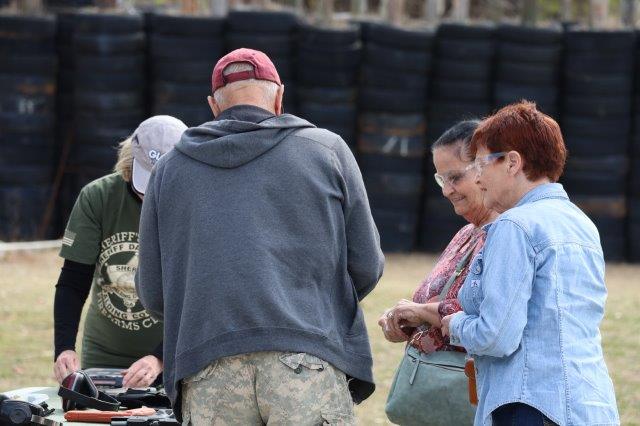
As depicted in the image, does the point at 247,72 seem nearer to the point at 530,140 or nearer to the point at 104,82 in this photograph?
the point at 530,140

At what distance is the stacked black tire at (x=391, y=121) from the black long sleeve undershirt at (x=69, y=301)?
27.2 ft

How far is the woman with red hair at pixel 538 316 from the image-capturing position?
113 inches

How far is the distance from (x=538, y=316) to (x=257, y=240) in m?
0.76

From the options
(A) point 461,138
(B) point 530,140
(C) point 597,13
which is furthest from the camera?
(C) point 597,13

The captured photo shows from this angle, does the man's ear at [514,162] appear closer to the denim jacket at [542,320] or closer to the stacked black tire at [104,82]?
the denim jacket at [542,320]

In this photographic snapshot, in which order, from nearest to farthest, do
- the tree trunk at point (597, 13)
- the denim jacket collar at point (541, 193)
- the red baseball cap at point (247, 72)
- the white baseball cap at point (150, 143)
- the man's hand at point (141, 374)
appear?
the denim jacket collar at point (541, 193) < the red baseball cap at point (247, 72) < the man's hand at point (141, 374) < the white baseball cap at point (150, 143) < the tree trunk at point (597, 13)

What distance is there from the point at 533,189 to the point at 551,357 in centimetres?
46

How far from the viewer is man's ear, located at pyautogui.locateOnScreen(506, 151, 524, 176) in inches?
120

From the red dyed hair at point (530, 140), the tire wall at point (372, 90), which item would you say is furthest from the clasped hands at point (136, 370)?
the tire wall at point (372, 90)

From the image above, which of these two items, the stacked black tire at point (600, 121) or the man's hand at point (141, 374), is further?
the stacked black tire at point (600, 121)

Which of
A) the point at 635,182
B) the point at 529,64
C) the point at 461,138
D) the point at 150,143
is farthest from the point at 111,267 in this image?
the point at 635,182

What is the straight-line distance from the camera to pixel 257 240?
307cm

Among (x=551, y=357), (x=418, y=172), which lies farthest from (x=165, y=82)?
(x=551, y=357)

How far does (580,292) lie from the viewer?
2926mm
